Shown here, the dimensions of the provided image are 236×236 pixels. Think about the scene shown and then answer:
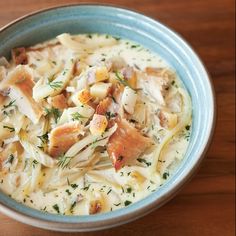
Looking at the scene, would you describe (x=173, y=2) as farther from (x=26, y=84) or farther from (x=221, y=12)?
(x=26, y=84)

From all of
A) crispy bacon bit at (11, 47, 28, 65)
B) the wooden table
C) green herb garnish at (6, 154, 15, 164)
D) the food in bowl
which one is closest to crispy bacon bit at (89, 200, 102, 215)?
the food in bowl

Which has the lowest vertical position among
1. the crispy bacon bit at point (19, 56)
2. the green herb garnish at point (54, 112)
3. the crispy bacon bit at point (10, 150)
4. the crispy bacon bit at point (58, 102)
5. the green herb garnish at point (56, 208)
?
the green herb garnish at point (56, 208)

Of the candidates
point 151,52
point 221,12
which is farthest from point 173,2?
point 151,52

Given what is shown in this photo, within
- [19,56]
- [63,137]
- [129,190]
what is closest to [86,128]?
[63,137]

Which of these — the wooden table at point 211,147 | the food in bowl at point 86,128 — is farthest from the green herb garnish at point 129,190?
the wooden table at point 211,147

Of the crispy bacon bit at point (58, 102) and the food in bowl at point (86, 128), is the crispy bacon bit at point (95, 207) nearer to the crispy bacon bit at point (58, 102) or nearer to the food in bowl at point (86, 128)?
the food in bowl at point (86, 128)
